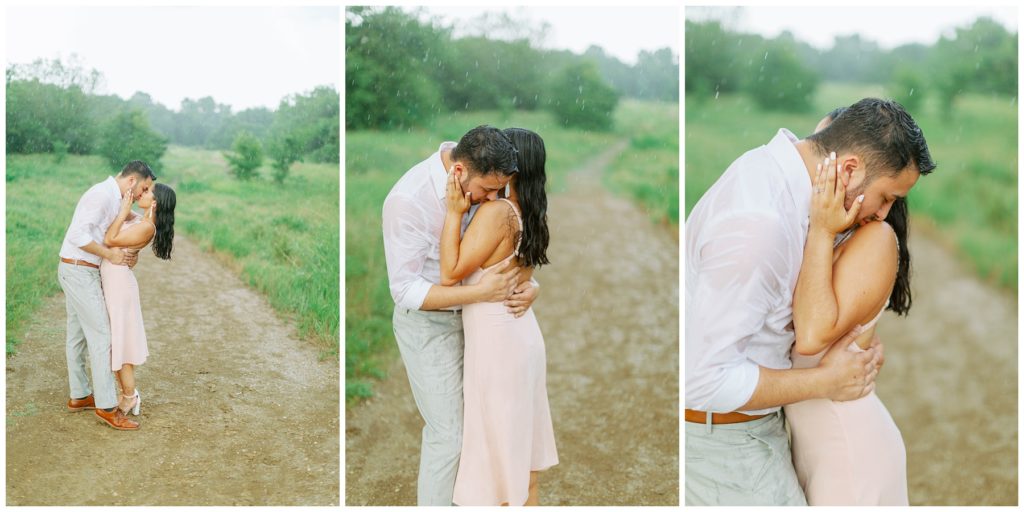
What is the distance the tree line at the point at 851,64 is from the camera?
12.4 ft

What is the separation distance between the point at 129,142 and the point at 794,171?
2.56 metres

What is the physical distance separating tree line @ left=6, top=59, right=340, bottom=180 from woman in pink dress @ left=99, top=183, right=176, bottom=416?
0.59 ft

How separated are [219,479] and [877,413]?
2.57 metres

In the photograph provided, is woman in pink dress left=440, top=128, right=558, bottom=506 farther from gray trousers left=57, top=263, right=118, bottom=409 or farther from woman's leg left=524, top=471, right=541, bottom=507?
gray trousers left=57, top=263, right=118, bottom=409

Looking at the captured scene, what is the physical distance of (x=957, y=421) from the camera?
418 cm

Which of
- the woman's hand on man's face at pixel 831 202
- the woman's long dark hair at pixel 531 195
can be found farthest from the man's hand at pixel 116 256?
the woman's hand on man's face at pixel 831 202

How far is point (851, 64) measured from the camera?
3830 millimetres

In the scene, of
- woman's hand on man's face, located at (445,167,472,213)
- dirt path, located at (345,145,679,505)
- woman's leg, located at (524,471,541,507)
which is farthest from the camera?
dirt path, located at (345,145,679,505)

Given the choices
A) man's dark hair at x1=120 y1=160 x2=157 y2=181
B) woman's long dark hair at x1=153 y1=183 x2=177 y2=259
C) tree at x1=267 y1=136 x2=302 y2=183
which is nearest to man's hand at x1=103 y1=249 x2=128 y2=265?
woman's long dark hair at x1=153 y1=183 x2=177 y2=259

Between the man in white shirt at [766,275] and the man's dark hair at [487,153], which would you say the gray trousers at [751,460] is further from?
the man's dark hair at [487,153]

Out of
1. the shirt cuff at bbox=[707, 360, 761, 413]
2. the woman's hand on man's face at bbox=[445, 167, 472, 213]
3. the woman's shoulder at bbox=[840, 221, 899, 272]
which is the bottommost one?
the shirt cuff at bbox=[707, 360, 761, 413]

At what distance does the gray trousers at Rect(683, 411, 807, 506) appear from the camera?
9.66 feet

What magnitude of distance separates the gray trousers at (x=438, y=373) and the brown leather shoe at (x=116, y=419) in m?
1.19

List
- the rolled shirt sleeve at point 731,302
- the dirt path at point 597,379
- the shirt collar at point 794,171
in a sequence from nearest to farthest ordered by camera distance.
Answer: the rolled shirt sleeve at point 731,302
the shirt collar at point 794,171
the dirt path at point 597,379
